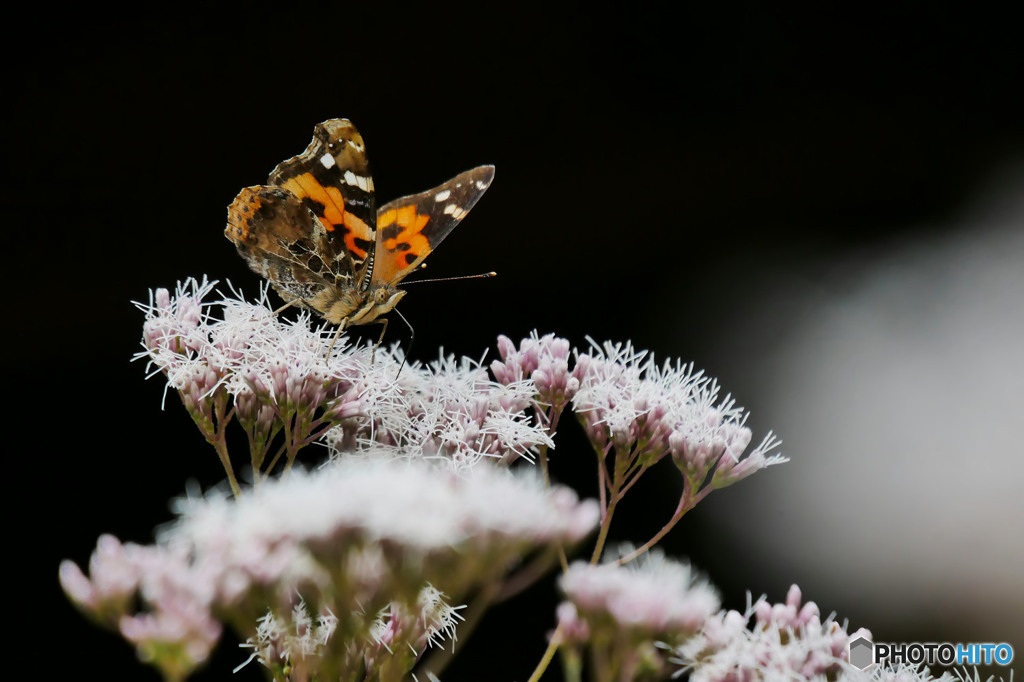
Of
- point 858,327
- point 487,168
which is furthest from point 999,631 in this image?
point 487,168

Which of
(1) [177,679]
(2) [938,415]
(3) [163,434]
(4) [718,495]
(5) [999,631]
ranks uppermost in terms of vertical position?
(1) [177,679]

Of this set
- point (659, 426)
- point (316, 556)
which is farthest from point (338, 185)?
point (316, 556)

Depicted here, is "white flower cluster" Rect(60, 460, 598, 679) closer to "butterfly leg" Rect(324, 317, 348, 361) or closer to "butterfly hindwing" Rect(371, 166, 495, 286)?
"butterfly leg" Rect(324, 317, 348, 361)

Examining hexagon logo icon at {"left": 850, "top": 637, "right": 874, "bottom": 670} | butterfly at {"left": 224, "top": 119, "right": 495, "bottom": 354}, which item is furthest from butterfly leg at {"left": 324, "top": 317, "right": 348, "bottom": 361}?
hexagon logo icon at {"left": 850, "top": 637, "right": 874, "bottom": 670}

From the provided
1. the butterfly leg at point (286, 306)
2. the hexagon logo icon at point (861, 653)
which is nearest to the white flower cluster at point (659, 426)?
the hexagon logo icon at point (861, 653)

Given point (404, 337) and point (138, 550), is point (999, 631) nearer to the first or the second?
point (404, 337)

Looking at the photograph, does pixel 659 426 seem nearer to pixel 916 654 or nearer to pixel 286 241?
pixel 916 654

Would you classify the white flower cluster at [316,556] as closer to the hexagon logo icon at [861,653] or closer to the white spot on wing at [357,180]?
the hexagon logo icon at [861,653]
